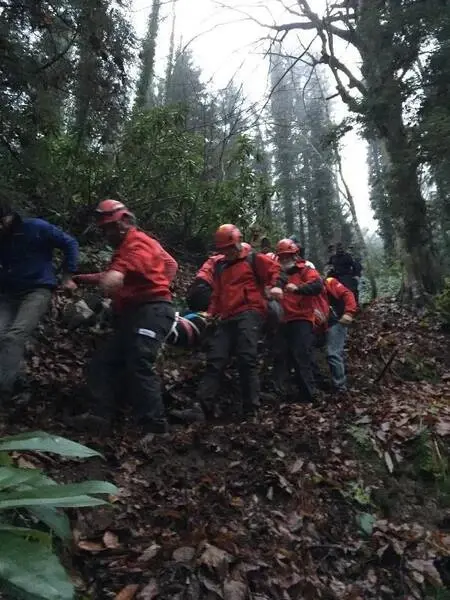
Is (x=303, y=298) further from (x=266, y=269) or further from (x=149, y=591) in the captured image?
(x=149, y=591)

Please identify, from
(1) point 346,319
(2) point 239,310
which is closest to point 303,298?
(1) point 346,319

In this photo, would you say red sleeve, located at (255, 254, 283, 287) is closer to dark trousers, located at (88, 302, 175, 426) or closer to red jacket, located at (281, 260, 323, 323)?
red jacket, located at (281, 260, 323, 323)

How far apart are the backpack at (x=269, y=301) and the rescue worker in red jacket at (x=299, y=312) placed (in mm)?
92

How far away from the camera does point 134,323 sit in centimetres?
520

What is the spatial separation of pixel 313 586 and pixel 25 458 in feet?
6.79

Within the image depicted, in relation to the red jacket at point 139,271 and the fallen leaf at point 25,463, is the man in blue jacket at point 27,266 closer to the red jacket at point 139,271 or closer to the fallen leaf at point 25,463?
the red jacket at point 139,271

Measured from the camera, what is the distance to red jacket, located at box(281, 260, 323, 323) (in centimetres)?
712

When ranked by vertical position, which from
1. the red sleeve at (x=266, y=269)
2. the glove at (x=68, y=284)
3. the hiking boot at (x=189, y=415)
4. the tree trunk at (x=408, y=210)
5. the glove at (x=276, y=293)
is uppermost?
the tree trunk at (x=408, y=210)

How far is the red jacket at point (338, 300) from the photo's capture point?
7.81 metres

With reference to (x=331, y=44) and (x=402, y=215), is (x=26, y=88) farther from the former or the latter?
(x=331, y=44)

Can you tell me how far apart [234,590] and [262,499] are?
1171 mm

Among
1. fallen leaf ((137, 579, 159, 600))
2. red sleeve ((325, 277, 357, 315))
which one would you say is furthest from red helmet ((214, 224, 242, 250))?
fallen leaf ((137, 579, 159, 600))

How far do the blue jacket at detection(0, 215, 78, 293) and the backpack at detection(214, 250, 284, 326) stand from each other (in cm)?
180

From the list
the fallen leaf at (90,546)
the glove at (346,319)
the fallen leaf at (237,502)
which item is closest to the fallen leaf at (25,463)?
the fallen leaf at (90,546)
